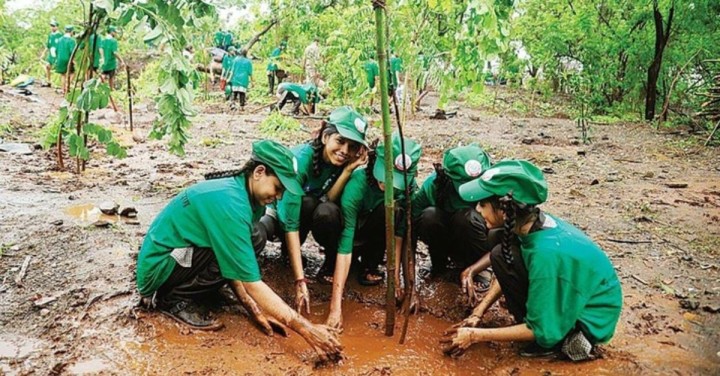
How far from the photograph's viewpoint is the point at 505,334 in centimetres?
257

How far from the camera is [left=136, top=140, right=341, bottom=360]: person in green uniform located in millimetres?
2543

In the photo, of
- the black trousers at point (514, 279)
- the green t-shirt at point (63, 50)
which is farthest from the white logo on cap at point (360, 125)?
the green t-shirt at point (63, 50)

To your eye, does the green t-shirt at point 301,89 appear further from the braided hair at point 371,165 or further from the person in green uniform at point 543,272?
the person in green uniform at point 543,272

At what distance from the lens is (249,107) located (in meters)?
13.6

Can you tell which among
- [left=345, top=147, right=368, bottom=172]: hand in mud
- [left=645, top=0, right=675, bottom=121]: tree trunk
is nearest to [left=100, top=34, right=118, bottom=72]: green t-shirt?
[left=345, top=147, right=368, bottom=172]: hand in mud

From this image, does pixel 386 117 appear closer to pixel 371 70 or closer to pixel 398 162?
pixel 398 162

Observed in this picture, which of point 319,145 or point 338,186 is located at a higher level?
point 319,145

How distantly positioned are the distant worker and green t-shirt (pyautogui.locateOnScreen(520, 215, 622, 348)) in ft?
35.5

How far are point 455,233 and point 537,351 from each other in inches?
34.2

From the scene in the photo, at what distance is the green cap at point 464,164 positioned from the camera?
10.2 feet

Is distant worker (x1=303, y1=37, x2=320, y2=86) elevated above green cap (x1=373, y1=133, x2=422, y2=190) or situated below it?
above

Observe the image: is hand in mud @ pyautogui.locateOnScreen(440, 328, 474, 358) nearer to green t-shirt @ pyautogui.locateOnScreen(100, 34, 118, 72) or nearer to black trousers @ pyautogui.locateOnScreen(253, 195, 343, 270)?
black trousers @ pyautogui.locateOnScreen(253, 195, 343, 270)

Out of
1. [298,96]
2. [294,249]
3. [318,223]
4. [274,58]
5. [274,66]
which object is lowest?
[294,249]

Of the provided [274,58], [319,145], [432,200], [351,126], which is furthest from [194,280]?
[274,58]
